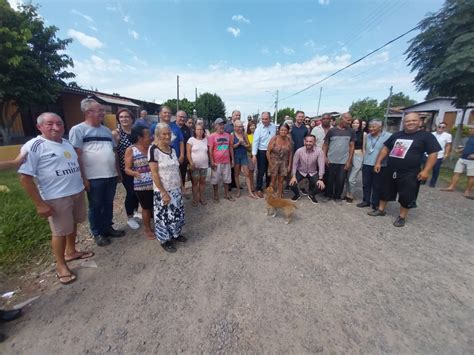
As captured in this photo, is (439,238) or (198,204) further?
(198,204)

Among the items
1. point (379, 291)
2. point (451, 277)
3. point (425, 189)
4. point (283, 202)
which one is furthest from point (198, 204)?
point (425, 189)

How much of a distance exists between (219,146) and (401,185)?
3384mm

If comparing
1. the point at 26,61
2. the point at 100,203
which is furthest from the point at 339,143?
the point at 26,61

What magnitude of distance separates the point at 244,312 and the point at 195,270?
34.2 inches

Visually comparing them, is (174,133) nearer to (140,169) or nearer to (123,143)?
(123,143)

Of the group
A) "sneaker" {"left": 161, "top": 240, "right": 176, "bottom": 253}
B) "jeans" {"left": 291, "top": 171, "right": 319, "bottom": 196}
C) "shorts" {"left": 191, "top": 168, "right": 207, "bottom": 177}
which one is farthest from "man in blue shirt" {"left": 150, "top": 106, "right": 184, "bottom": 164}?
"jeans" {"left": 291, "top": 171, "right": 319, "bottom": 196}

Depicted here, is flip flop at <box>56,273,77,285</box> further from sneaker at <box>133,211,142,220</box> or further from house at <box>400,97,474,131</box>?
house at <box>400,97,474,131</box>

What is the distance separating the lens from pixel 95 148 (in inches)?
115

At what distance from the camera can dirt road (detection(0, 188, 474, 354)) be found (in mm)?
1854

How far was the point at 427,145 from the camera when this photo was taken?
3473 mm

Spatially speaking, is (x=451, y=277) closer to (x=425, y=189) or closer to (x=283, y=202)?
(x=283, y=202)

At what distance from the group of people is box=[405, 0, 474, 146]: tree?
123 inches

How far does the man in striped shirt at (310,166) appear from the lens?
461cm

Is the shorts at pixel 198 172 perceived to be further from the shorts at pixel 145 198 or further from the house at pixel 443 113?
the house at pixel 443 113
